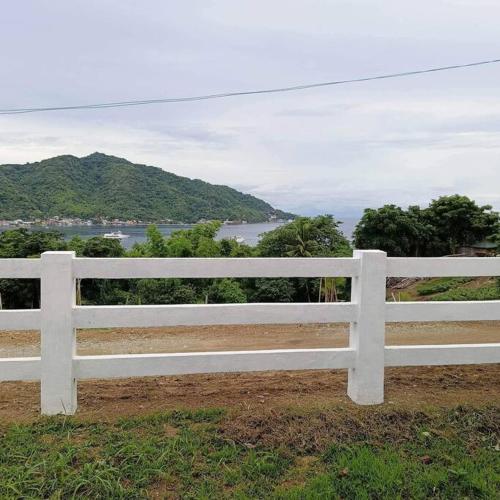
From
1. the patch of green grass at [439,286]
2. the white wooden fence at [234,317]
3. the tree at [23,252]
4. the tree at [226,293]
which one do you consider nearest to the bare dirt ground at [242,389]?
the white wooden fence at [234,317]

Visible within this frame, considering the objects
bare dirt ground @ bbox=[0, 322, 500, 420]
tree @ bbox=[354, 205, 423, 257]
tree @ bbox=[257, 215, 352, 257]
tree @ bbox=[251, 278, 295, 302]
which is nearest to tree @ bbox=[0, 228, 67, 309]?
tree @ bbox=[251, 278, 295, 302]

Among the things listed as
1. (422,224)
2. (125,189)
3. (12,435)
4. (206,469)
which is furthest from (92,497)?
(125,189)

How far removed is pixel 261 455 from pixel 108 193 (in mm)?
85908

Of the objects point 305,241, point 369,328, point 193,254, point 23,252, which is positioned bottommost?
point 193,254

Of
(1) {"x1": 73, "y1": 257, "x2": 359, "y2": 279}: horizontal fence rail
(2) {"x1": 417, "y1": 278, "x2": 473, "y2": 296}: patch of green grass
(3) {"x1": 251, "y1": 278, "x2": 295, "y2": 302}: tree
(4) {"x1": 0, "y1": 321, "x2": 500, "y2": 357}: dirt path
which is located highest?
(1) {"x1": 73, "y1": 257, "x2": 359, "y2": 279}: horizontal fence rail

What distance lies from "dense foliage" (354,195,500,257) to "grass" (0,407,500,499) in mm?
36230

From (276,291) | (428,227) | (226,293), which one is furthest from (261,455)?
(428,227)

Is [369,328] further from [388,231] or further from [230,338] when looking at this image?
[388,231]

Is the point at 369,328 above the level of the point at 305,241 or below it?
above

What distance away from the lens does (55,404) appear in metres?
3.90

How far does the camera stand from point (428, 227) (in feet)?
133

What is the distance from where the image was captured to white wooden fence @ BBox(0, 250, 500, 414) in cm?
386

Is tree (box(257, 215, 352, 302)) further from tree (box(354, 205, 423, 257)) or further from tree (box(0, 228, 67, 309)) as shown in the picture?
tree (box(0, 228, 67, 309))

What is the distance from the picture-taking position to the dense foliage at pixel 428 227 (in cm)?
3931
